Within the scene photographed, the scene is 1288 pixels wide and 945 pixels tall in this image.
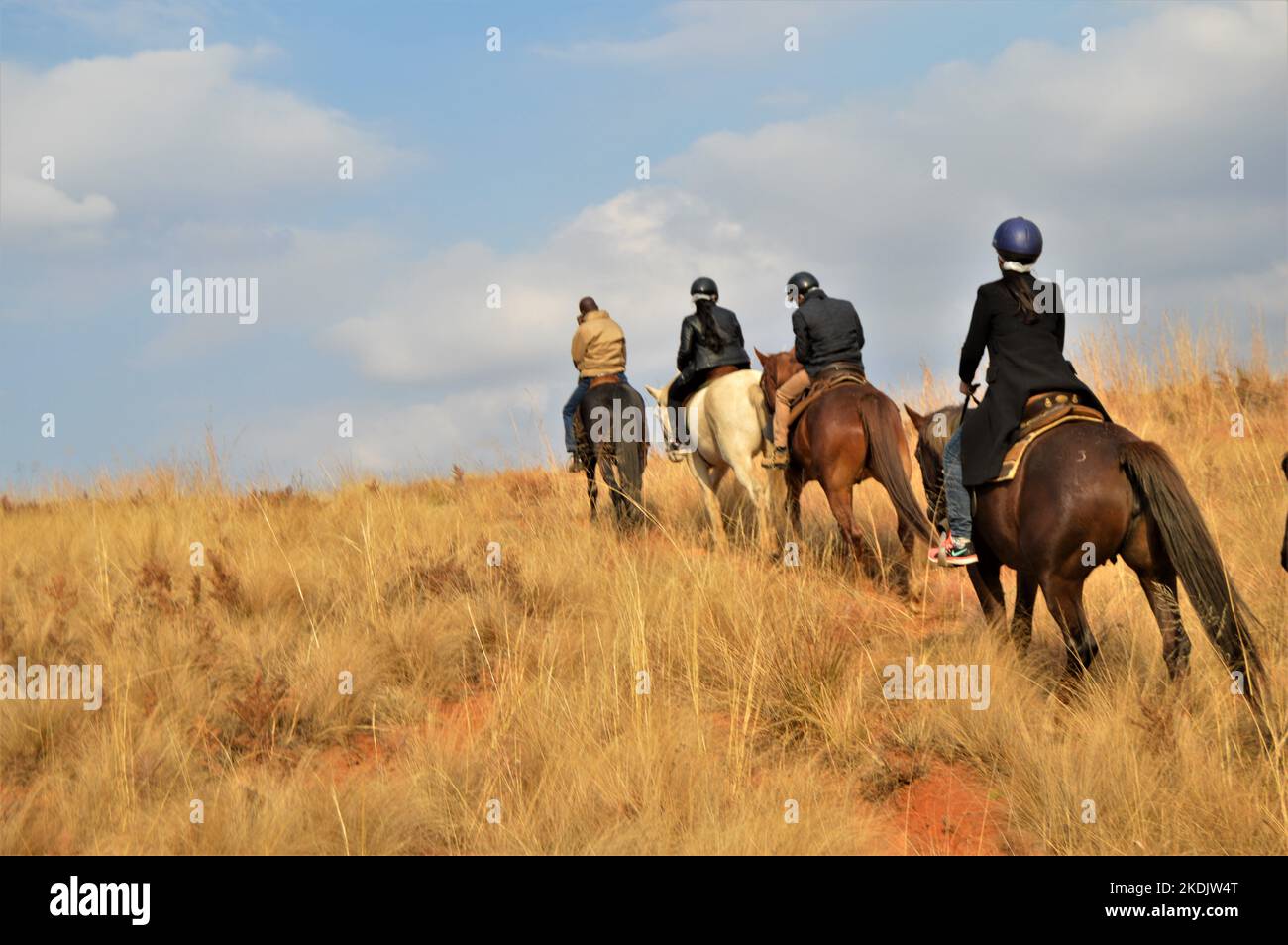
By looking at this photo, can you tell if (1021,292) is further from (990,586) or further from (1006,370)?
Result: (990,586)

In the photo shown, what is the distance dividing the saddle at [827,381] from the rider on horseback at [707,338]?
5.76 feet

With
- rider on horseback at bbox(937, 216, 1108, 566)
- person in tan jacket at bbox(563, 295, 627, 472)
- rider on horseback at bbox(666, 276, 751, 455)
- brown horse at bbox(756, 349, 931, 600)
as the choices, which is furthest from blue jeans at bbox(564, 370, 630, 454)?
rider on horseback at bbox(937, 216, 1108, 566)

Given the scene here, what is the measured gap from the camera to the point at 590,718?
19.0 feet

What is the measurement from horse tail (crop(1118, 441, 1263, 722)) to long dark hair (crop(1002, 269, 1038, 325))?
1233 millimetres

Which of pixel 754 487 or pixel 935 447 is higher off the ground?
pixel 935 447

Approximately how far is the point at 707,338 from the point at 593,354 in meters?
1.49

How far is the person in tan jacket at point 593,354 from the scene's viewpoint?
1210cm

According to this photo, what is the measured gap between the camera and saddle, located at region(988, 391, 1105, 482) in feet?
20.6

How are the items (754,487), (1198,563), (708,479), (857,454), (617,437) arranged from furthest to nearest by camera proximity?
(617,437), (708,479), (754,487), (857,454), (1198,563)

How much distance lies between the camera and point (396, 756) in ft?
19.3

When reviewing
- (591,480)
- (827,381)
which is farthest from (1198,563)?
(591,480)

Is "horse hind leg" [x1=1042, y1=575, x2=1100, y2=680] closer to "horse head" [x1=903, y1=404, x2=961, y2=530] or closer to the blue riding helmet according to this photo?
"horse head" [x1=903, y1=404, x2=961, y2=530]

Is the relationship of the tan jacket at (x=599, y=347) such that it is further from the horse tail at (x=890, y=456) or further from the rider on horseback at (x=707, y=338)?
the horse tail at (x=890, y=456)

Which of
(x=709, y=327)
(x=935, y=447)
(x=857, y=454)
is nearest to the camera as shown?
(x=935, y=447)
